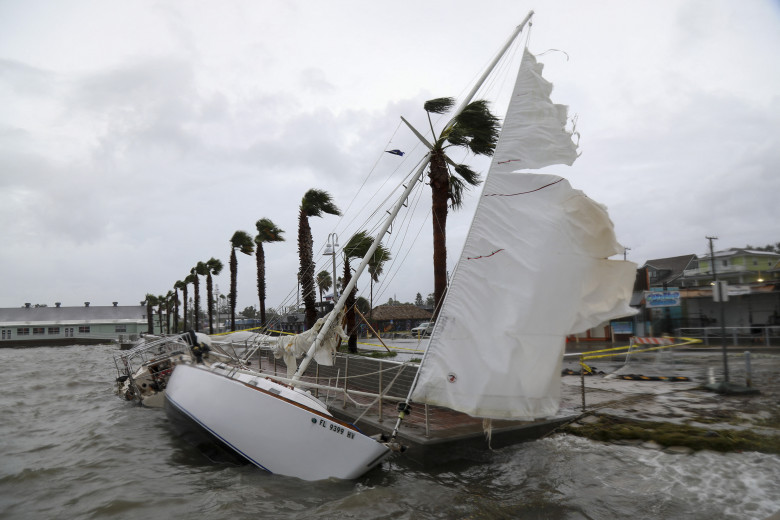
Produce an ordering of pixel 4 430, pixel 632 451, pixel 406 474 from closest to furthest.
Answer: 1. pixel 406 474
2. pixel 632 451
3. pixel 4 430

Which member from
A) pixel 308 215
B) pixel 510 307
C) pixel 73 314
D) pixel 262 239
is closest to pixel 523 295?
pixel 510 307

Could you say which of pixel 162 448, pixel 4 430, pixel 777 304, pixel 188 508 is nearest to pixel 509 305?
pixel 188 508

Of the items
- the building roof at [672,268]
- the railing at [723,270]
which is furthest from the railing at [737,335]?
the building roof at [672,268]

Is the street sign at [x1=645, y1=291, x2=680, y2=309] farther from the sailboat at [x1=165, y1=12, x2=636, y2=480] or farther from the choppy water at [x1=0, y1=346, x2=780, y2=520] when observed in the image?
the sailboat at [x1=165, y1=12, x2=636, y2=480]

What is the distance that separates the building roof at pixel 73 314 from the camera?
262 ft

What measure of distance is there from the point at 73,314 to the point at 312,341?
92817 mm

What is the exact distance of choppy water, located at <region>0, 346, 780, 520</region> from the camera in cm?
574

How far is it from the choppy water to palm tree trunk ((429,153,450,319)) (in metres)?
4.49

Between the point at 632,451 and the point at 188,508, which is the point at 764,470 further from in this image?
the point at 188,508

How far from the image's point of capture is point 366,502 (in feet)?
19.9

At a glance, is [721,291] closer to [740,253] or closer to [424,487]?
[424,487]

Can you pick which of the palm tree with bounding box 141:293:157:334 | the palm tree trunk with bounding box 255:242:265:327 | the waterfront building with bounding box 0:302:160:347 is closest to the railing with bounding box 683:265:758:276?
the palm tree trunk with bounding box 255:242:265:327

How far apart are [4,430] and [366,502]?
1076 cm

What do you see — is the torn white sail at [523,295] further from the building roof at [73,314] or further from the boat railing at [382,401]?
the building roof at [73,314]
